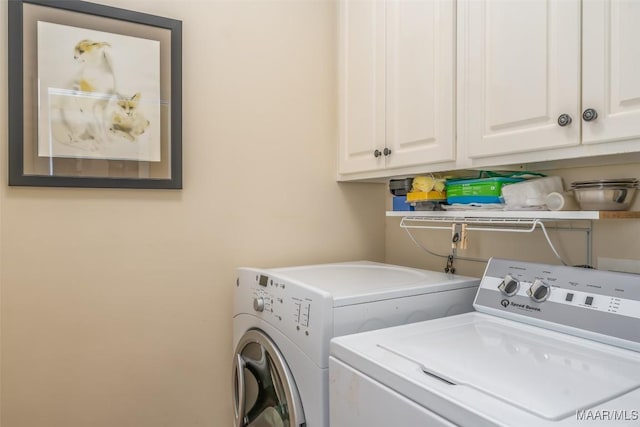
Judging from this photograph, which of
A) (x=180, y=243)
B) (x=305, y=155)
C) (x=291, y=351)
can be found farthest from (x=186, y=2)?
(x=291, y=351)

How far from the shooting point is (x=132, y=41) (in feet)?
5.19

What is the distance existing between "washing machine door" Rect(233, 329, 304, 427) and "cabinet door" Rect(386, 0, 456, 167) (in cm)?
84

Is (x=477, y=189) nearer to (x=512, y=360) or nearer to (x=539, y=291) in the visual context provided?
(x=539, y=291)

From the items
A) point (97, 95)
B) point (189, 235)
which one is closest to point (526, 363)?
point (189, 235)

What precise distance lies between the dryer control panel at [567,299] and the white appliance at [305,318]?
7.3 inches

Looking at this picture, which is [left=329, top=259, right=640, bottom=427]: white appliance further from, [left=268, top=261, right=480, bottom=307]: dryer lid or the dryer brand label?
[left=268, top=261, right=480, bottom=307]: dryer lid

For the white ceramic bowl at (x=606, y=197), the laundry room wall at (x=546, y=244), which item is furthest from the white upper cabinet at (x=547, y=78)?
the laundry room wall at (x=546, y=244)

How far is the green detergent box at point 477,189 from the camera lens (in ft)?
4.38

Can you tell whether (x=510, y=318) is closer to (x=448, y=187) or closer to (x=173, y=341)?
(x=448, y=187)

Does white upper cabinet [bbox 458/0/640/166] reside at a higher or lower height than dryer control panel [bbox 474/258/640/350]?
higher

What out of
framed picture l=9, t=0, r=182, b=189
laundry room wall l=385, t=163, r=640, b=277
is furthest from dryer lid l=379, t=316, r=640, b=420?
framed picture l=9, t=0, r=182, b=189

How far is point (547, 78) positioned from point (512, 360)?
74 centimetres

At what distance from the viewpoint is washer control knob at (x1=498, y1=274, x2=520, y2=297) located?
1.25 meters

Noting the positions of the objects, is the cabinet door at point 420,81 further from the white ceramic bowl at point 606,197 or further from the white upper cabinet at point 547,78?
the white ceramic bowl at point 606,197
